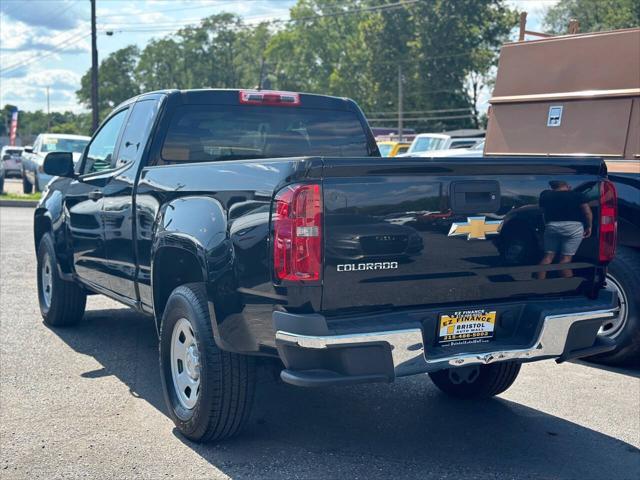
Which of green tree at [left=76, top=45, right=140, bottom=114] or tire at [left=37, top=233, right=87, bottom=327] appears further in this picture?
green tree at [left=76, top=45, right=140, bottom=114]

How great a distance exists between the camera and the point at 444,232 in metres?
4.00

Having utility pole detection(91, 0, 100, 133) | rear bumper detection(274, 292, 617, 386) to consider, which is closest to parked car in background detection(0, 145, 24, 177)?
utility pole detection(91, 0, 100, 133)

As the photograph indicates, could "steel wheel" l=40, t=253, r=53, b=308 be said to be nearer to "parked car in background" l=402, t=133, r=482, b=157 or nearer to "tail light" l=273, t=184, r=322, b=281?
"tail light" l=273, t=184, r=322, b=281

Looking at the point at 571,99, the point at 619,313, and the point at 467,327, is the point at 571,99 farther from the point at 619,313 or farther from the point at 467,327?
the point at 467,327

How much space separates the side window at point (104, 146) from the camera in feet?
20.9

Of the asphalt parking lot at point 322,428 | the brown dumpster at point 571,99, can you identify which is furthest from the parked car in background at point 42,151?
the asphalt parking lot at point 322,428

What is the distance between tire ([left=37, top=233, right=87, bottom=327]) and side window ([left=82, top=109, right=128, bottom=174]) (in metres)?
0.89

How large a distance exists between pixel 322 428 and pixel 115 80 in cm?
10219

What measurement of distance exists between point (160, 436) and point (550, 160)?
2620mm

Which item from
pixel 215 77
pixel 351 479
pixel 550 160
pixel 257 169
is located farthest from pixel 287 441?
pixel 215 77

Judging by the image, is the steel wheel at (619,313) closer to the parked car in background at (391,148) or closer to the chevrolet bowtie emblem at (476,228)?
the chevrolet bowtie emblem at (476,228)

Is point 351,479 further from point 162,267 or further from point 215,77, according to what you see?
point 215,77

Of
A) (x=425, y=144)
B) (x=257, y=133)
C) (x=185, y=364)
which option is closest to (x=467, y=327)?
(x=185, y=364)

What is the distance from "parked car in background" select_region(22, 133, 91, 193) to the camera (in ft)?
65.5
